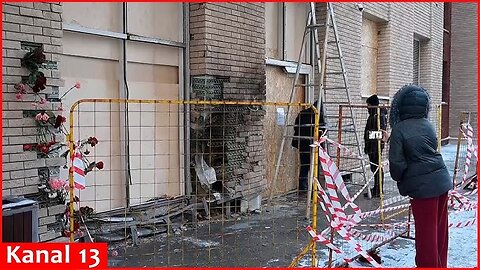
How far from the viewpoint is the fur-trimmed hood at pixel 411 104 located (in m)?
4.67

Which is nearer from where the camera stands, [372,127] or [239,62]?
[239,62]

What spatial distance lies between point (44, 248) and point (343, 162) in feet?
22.0

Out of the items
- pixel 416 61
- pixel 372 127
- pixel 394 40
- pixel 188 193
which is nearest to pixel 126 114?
pixel 188 193

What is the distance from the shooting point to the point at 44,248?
4.38 meters

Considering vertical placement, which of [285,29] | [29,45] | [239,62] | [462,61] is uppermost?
[462,61]

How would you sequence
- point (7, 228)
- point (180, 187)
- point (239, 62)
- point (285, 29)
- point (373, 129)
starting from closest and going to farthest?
point (7, 228) < point (180, 187) < point (239, 62) < point (373, 129) < point (285, 29)

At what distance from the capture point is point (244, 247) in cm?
589

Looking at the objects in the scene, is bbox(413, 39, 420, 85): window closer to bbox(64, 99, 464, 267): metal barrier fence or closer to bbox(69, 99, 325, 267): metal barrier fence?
bbox(64, 99, 464, 267): metal barrier fence

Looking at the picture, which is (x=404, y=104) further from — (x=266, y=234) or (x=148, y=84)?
(x=148, y=84)

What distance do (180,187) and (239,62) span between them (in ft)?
6.44

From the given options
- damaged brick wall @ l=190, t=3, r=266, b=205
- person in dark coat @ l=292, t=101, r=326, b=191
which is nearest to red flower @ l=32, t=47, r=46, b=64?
damaged brick wall @ l=190, t=3, r=266, b=205

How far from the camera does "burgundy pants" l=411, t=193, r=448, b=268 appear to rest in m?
4.61

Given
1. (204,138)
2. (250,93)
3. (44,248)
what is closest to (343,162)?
(250,93)

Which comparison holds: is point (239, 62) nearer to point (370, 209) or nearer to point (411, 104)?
point (370, 209)
